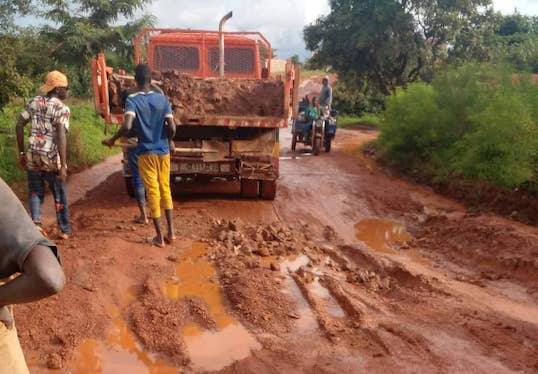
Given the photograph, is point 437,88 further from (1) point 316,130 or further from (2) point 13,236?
(2) point 13,236

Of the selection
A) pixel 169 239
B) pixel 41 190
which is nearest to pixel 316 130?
pixel 169 239

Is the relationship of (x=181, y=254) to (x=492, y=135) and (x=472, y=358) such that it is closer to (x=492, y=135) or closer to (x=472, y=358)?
(x=472, y=358)

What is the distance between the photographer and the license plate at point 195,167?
25.1 ft

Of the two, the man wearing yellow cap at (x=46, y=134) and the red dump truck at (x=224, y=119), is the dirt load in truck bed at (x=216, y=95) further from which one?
the man wearing yellow cap at (x=46, y=134)

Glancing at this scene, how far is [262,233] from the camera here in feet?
20.9

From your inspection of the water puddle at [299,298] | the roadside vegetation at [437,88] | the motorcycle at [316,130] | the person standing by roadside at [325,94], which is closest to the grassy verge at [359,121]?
the roadside vegetation at [437,88]

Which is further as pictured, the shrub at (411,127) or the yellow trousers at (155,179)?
the shrub at (411,127)

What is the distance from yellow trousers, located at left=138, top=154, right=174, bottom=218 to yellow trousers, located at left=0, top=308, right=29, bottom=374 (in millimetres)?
3896

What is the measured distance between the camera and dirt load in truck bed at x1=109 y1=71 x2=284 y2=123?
7564 millimetres

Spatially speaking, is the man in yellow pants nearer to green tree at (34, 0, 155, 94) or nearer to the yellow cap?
the yellow cap

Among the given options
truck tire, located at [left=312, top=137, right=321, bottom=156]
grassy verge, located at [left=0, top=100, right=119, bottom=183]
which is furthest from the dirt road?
truck tire, located at [left=312, top=137, right=321, bottom=156]

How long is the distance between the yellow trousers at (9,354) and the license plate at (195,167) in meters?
6.05

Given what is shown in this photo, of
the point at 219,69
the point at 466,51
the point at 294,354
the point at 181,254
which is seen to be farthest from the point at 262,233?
the point at 466,51

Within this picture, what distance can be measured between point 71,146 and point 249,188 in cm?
490
